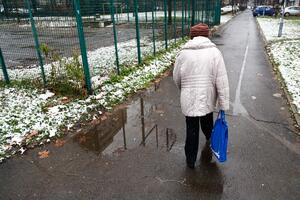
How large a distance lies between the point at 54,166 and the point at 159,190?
1.52 metres

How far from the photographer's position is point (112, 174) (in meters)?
3.45

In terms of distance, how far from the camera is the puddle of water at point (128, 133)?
411 cm

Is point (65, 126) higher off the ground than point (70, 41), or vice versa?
point (70, 41)

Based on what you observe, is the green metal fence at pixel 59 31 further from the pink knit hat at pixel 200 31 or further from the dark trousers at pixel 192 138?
the dark trousers at pixel 192 138

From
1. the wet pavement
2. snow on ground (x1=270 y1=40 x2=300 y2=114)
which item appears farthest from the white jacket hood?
snow on ground (x1=270 y1=40 x2=300 y2=114)

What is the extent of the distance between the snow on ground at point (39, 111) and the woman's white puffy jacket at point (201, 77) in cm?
241

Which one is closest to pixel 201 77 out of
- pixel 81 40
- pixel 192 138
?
pixel 192 138

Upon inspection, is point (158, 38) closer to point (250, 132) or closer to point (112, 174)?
point (250, 132)

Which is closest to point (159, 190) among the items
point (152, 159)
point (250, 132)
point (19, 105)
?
point (152, 159)

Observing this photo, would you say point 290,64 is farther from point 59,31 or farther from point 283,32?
point 283,32

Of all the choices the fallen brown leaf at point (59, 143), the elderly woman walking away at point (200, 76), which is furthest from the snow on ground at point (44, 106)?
the elderly woman walking away at point (200, 76)

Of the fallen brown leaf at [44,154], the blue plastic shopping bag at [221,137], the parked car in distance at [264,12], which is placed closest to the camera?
the blue plastic shopping bag at [221,137]

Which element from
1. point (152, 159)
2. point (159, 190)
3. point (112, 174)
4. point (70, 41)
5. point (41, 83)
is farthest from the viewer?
point (41, 83)

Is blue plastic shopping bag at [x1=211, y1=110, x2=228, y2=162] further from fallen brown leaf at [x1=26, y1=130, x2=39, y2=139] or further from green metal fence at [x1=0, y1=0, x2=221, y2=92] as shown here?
green metal fence at [x1=0, y1=0, x2=221, y2=92]
